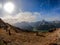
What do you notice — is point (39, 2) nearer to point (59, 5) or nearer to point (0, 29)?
point (59, 5)

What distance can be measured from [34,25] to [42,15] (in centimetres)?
64

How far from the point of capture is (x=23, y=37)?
7.71m

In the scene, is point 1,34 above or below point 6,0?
below

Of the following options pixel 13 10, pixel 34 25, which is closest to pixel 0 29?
pixel 13 10

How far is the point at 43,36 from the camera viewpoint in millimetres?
7871

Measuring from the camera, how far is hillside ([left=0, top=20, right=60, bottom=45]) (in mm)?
7434

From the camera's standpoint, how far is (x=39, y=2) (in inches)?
319

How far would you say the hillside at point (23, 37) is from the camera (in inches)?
293

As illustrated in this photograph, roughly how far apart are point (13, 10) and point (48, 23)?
1853mm

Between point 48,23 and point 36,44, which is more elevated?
point 48,23

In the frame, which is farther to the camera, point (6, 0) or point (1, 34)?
point (6, 0)

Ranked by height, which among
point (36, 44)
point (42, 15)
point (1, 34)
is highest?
point (42, 15)

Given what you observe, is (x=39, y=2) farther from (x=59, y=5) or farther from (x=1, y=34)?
(x=1, y=34)

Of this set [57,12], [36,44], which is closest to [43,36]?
[36,44]
